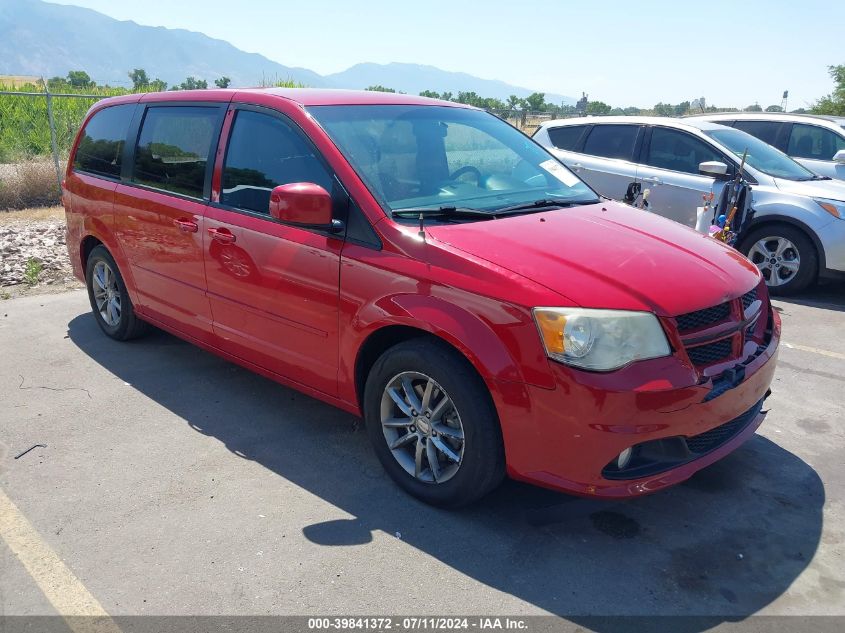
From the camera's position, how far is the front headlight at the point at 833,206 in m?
7.04

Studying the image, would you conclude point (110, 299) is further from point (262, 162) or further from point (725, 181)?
point (725, 181)

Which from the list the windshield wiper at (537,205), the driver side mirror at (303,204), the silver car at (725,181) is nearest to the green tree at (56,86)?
the silver car at (725,181)

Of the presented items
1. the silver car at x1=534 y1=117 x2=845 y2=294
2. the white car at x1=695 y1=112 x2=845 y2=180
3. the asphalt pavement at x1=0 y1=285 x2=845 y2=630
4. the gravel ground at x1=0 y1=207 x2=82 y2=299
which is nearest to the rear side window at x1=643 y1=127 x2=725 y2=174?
the silver car at x1=534 y1=117 x2=845 y2=294

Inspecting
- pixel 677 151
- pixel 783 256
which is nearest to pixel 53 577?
pixel 783 256

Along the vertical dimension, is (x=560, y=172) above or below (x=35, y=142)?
above

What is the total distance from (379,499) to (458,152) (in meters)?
2.01

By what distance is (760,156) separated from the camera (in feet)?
26.2

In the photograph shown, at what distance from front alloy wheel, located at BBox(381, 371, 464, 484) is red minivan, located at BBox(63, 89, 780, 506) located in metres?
0.01

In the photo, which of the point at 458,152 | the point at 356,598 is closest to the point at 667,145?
the point at 458,152

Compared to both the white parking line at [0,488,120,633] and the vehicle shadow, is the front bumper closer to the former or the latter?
the vehicle shadow

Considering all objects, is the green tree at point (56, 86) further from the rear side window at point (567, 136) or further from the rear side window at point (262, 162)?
the rear side window at point (262, 162)

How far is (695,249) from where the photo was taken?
343 centimetres

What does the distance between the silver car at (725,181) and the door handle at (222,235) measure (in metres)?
4.22

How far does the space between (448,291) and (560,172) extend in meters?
1.80
